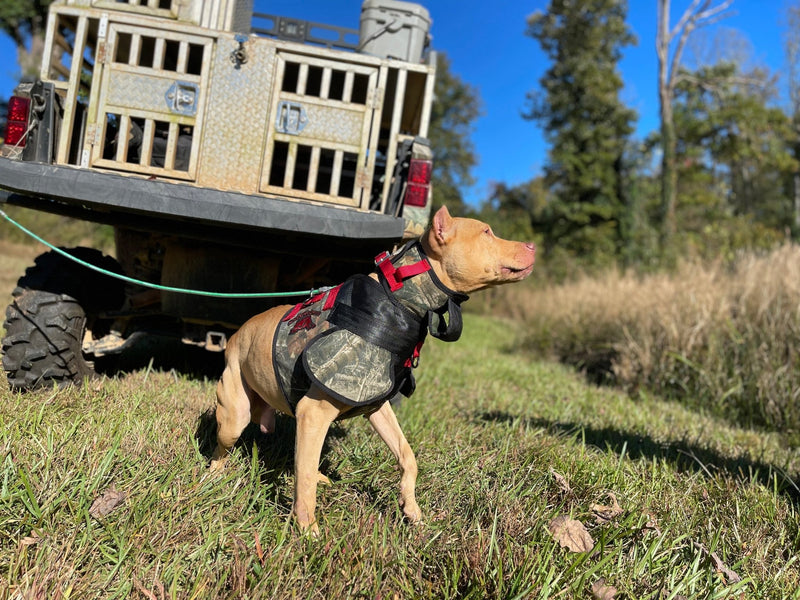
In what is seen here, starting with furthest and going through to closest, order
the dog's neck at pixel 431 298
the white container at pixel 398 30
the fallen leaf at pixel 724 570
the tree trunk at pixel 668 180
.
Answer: the tree trunk at pixel 668 180 → the white container at pixel 398 30 → the dog's neck at pixel 431 298 → the fallen leaf at pixel 724 570

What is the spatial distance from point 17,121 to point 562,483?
344 centimetres

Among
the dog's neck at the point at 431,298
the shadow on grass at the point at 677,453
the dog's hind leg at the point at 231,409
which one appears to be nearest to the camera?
the dog's neck at the point at 431,298

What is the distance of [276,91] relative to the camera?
134 inches

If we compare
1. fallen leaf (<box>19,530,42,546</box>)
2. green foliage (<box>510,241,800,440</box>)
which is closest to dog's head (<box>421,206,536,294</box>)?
fallen leaf (<box>19,530,42,546</box>)

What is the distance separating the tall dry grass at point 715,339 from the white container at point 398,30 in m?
3.69

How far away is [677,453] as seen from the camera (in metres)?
3.29

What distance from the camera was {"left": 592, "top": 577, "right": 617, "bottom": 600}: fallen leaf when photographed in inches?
66.9

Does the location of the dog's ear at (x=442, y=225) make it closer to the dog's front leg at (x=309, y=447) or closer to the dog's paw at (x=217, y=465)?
the dog's front leg at (x=309, y=447)

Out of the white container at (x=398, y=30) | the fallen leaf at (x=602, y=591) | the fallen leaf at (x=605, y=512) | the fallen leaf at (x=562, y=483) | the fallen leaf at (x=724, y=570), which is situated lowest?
the fallen leaf at (x=602, y=591)

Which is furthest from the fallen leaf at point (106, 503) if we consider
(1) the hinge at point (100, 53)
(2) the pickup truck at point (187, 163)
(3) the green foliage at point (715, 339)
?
(3) the green foliage at point (715, 339)

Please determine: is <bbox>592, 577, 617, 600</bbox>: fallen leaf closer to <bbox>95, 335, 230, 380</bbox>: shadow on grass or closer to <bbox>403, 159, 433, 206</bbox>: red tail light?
<bbox>403, 159, 433, 206</bbox>: red tail light

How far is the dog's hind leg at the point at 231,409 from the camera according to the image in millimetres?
2328

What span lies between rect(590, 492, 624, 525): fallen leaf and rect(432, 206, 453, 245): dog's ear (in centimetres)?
123

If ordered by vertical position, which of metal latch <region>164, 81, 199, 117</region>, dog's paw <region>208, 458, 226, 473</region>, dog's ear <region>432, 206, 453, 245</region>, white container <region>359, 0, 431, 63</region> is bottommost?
dog's paw <region>208, 458, 226, 473</region>
